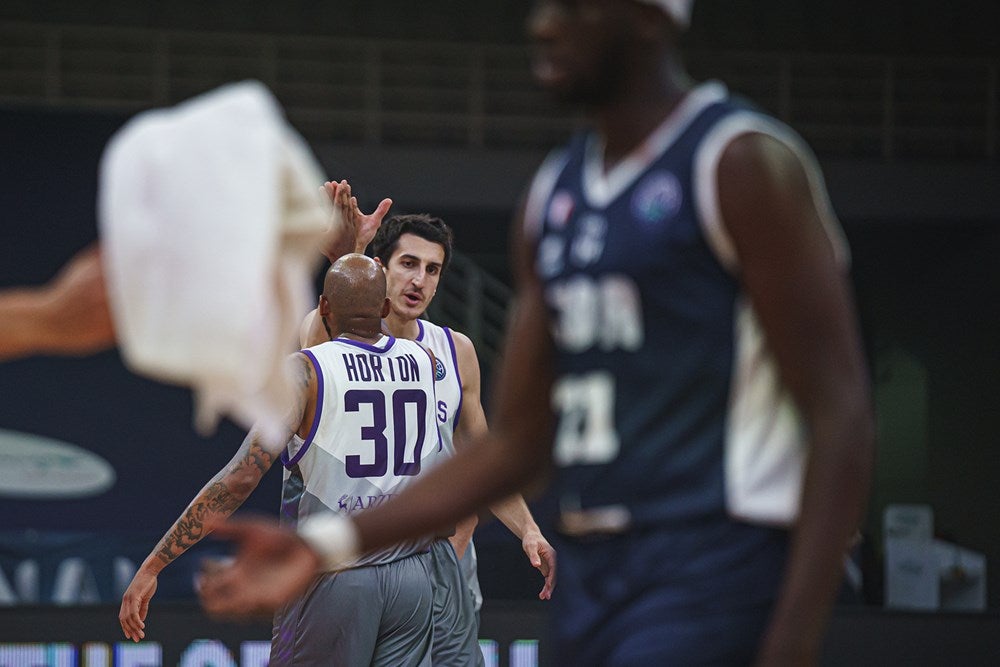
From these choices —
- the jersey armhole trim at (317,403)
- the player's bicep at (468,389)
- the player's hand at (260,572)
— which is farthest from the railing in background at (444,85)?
the player's hand at (260,572)

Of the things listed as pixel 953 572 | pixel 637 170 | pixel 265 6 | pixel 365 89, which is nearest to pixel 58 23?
pixel 265 6

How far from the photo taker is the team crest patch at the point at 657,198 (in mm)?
2021

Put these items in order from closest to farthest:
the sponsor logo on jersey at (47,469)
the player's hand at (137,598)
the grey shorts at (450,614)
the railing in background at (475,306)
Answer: the player's hand at (137,598) → the grey shorts at (450,614) → the sponsor logo on jersey at (47,469) → the railing in background at (475,306)

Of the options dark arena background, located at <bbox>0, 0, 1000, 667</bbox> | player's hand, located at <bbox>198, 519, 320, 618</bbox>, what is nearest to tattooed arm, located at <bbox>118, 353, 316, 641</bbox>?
player's hand, located at <bbox>198, 519, 320, 618</bbox>

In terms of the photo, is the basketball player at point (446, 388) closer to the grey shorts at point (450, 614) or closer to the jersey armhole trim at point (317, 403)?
the grey shorts at point (450, 614)

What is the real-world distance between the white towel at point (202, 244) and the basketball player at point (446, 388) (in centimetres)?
338

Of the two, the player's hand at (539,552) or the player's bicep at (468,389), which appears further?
the player's bicep at (468,389)

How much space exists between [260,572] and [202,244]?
1.54 feet

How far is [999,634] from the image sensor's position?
8734 millimetres

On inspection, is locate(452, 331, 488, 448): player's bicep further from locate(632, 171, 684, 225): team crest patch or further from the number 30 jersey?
locate(632, 171, 684, 225): team crest patch

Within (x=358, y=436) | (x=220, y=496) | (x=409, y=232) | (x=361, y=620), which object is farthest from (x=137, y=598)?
(x=409, y=232)

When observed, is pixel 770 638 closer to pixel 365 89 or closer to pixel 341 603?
pixel 341 603

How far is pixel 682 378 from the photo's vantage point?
2070 mm

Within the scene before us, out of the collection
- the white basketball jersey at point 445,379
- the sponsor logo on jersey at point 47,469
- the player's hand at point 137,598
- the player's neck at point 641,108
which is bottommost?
the sponsor logo on jersey at point 47,469
